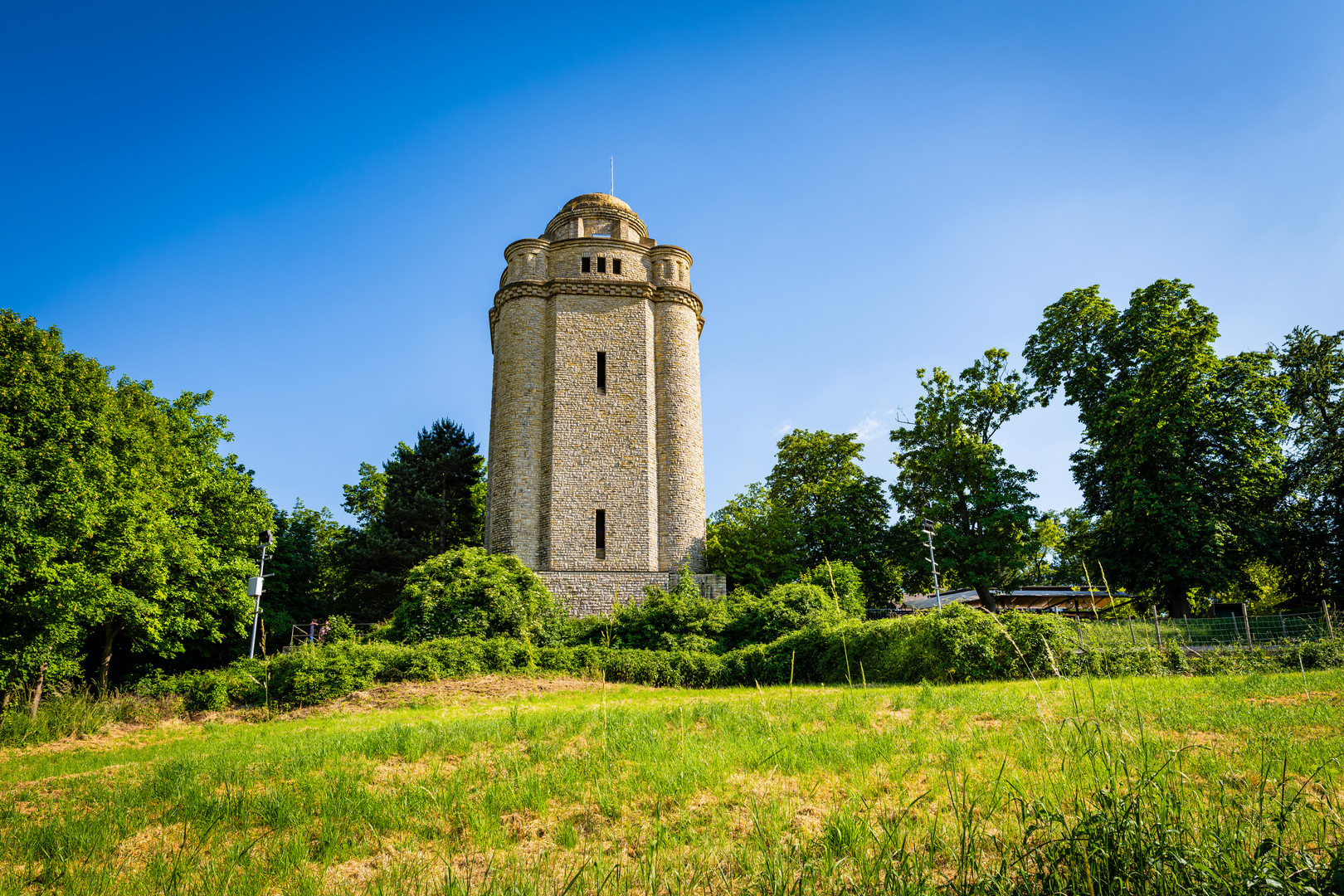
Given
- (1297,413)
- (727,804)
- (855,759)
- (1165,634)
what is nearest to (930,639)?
(1165,634)

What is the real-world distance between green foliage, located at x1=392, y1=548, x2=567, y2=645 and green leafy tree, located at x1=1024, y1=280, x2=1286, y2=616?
18.1 m

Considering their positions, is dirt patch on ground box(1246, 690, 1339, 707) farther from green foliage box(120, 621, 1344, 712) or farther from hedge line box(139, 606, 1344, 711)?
green foliage box(120, 621, 1344, 712)

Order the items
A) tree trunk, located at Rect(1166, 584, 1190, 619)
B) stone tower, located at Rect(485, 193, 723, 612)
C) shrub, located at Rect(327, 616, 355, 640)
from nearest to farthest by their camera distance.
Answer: shrub, located at Rect(327, 616, 355, 640) → tree trunk, located at Rect(1166, 584, 1190, 619) → stone tower, located at Rect(485, 193, 723, 612)

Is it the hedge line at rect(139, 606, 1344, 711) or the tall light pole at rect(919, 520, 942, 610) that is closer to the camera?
the hedge line at rect(139, 606, 1344, 711)

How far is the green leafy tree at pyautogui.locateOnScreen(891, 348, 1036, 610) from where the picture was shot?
84.5 ft

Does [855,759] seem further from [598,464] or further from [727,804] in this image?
[598,464]

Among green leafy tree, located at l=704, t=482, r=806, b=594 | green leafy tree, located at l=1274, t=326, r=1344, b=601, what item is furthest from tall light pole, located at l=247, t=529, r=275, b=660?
green leafy tree, located at l=1274, t=326, r=1344, b=601

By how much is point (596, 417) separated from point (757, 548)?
8.87 m

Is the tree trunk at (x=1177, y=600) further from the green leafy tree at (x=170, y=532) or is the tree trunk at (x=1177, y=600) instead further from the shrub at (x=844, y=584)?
the green leafy tree at (x=170, y=532)

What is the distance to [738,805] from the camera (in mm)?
4473

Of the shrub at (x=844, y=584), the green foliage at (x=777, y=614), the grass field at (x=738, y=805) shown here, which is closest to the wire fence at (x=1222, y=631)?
the grass field at (x=738, y=805)

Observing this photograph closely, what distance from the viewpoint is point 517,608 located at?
64.4 ft

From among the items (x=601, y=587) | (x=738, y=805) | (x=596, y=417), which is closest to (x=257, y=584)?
(x=601, y=587)

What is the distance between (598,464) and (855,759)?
20581mm
